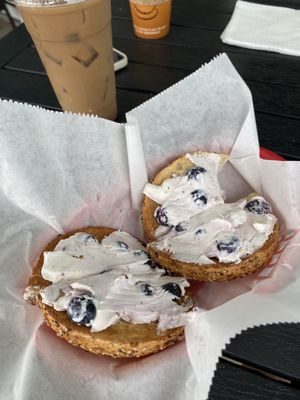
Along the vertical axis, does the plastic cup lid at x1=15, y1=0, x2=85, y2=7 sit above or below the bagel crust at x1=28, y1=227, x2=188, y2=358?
above

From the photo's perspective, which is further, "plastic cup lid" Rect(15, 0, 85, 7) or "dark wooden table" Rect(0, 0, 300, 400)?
"plastic cup lid" Rect(15, 0, 85, 7)

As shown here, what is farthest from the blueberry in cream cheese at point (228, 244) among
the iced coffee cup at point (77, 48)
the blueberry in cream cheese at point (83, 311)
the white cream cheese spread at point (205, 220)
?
the iced coffee cup at point (77, 48)

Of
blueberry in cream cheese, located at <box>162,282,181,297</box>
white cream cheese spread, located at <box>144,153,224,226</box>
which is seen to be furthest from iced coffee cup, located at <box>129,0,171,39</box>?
blueberry in cream cheese, located at <box>162,282,181,297</box>

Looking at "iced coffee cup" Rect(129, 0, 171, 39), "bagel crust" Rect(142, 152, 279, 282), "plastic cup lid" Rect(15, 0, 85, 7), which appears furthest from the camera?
"iced coffee cup" Rect(129, 0, 171, 39)

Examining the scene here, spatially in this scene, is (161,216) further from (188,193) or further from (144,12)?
(144,12)

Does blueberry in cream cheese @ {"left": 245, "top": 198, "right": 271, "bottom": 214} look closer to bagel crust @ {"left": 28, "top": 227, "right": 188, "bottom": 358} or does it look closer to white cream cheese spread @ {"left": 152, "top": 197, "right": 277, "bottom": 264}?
white cream cheese spread @ {"left": 152, "top": 197, "right": 277, "bottom": 264}

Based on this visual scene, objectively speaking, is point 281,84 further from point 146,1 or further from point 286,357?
point 286,357
